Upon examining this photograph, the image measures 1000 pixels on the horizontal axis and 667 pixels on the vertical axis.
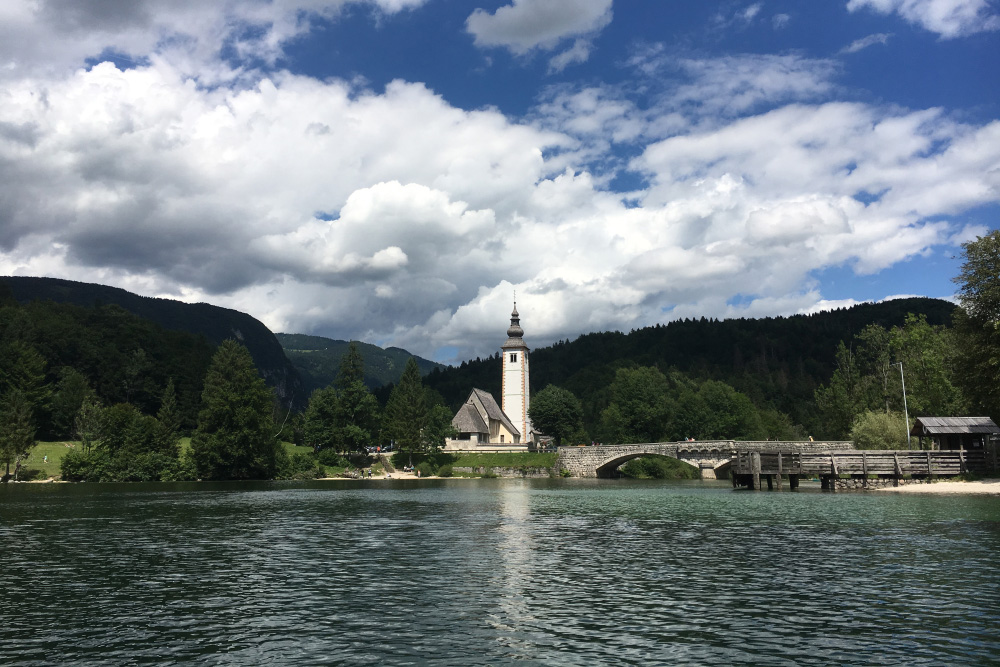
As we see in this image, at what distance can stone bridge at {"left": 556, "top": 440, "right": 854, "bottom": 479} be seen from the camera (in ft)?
273

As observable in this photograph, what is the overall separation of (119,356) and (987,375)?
130 m

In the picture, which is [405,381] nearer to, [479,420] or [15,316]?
[479,420]

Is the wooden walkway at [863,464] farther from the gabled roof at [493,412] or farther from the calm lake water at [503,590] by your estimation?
the gabled roof at [493,412]

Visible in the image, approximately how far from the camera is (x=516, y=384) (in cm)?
13825

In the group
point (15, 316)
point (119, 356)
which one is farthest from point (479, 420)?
point (15, 316)

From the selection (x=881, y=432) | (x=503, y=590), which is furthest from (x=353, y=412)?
(x=503, y=590)

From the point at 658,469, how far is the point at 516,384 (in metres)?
40.3

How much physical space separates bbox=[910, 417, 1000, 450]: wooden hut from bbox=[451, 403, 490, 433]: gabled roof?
78.3m

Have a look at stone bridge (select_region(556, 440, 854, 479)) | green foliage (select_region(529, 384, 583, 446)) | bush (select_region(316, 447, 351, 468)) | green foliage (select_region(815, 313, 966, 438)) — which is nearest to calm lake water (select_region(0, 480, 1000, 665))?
green foliage (select_region(815, 313, 966, 438))

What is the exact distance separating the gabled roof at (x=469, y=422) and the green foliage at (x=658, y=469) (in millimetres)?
29225

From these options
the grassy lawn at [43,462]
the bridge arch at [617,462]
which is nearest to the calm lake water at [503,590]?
the grassy lawn at [43,462]

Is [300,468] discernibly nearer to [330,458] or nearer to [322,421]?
[330,458]

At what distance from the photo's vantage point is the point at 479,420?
132250 millimetres

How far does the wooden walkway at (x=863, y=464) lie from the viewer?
57.9 meters
